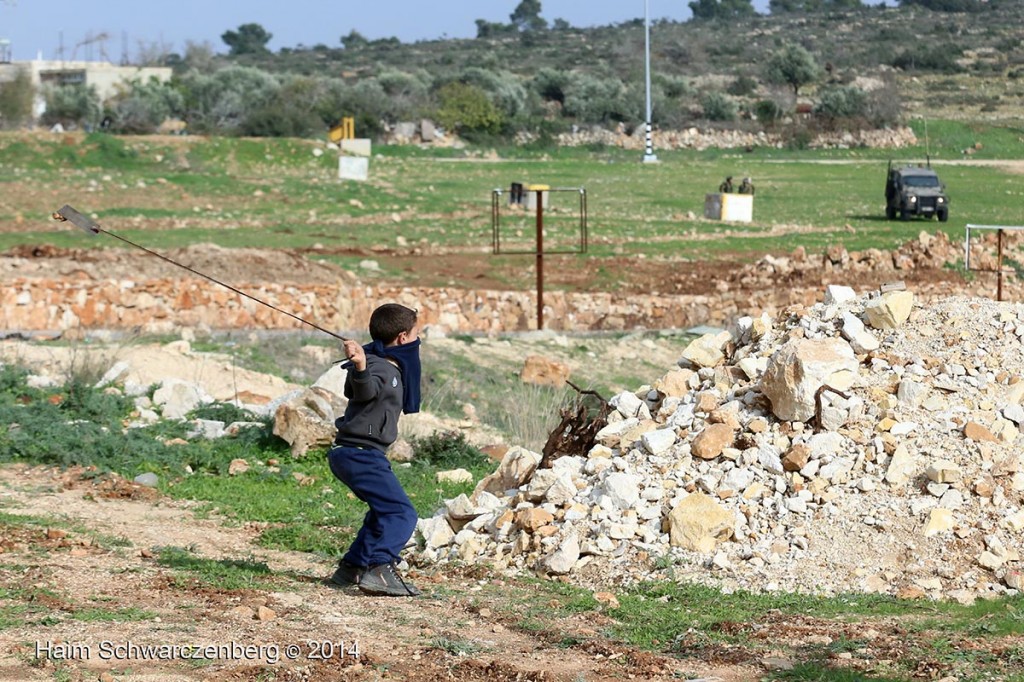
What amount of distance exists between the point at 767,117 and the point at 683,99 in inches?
386

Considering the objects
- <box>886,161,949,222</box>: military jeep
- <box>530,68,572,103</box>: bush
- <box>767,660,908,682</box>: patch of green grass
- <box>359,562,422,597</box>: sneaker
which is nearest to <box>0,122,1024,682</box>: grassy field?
<box>767,660,908,682</box>: patch of green grass

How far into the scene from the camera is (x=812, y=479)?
7773 millimetres

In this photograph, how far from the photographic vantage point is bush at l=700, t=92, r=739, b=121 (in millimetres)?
68125

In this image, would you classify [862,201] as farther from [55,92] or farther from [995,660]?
[55,92]

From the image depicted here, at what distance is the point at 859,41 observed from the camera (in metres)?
108

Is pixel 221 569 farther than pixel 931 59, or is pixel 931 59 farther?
pixel 931 59

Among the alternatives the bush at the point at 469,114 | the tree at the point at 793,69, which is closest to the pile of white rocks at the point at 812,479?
the bush at the point at 469,114

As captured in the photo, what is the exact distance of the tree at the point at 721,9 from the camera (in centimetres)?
14375

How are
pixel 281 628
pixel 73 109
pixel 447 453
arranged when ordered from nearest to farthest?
1. pixel 281 628
2. pixel 447 453
3. pixel 73 109

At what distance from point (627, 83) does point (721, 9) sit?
66440 mm

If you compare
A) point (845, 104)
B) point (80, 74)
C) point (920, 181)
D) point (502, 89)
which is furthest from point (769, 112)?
point (80, 74)

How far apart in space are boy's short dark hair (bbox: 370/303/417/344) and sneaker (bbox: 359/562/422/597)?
1024 mm

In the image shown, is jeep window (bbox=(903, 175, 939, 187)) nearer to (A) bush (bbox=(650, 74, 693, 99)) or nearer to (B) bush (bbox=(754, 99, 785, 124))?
(B) bush (bbox=(754, 99, 785, 124))

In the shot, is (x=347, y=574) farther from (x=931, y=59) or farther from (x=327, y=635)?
(x=931, y=59)
